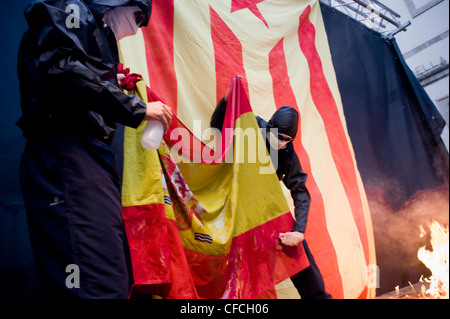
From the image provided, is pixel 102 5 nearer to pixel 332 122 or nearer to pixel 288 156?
pixel 288 156

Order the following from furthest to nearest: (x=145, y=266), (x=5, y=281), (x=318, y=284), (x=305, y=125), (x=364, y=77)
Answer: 1. (x=364, y=77)
2. (x=305, y=125)
3. (x=318, y=284)
4. (x=5, y=281)
5. (x=145, y=266)

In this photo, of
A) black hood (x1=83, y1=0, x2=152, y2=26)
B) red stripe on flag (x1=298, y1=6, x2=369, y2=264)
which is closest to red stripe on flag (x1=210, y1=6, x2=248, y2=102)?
red stripe on flag (x1=298, y1=6, x2=369, y2=264)

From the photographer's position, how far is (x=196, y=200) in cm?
120

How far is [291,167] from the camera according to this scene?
1732mm

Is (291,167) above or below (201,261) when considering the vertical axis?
above

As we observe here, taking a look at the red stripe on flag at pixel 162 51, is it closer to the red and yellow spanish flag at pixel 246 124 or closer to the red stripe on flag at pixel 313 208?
the red and yellow spanish flag at pixel 246 124

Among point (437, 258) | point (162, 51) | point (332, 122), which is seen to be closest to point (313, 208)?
point (332, 122)

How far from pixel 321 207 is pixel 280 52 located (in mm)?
1247

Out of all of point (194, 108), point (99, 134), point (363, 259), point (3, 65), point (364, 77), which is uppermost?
point (364, 77)

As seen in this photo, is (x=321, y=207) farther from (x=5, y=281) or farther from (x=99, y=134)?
(x=5, y=281)

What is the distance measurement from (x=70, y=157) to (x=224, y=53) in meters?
1.42

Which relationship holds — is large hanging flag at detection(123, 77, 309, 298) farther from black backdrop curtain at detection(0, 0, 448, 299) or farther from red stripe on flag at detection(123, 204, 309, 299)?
black backdrop curtain at detection(0, 0, 448, 299)

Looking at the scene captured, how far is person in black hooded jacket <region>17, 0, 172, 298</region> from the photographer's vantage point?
27.0 inches

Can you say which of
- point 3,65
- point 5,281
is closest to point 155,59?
point 3,65
